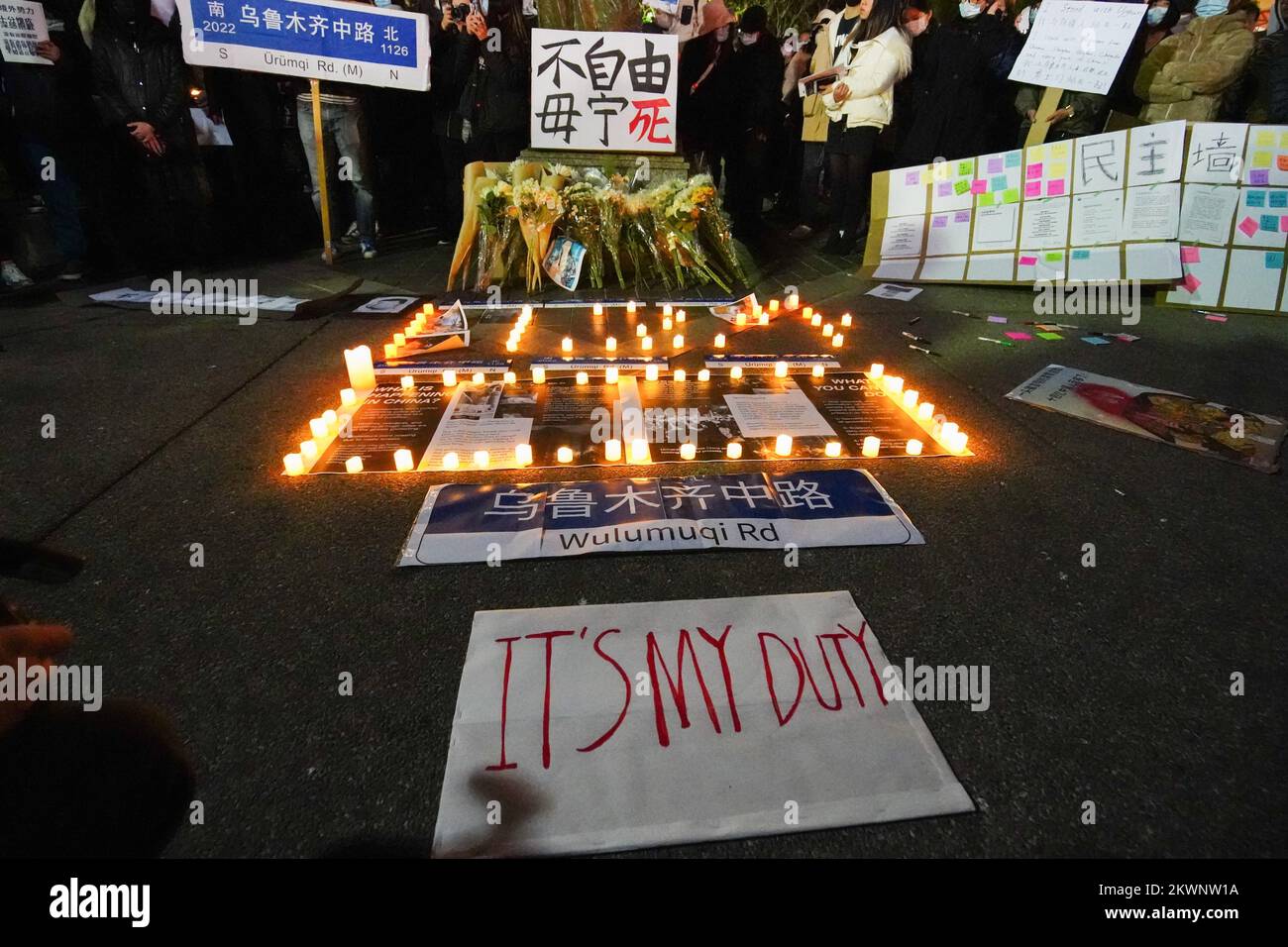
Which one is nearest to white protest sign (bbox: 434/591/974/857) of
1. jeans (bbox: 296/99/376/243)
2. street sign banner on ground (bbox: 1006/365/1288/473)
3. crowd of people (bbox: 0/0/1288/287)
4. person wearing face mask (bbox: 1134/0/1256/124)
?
street sign banner on ground (bbox: 1006/365/1288/473)

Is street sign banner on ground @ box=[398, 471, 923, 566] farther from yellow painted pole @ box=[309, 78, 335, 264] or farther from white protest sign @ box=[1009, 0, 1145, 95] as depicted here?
yellow painted pole @ box=[309, 78, 335, 264]

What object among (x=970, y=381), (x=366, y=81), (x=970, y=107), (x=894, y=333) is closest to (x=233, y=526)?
(x=970, y=381)

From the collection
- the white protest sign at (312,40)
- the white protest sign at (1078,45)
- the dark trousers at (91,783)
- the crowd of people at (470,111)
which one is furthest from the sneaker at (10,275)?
the white protest sign at (1078,45)

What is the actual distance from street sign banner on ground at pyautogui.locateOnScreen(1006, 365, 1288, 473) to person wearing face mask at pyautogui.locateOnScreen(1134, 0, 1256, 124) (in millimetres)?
3397

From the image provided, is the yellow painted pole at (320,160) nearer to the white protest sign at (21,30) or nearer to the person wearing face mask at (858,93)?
the white protest sign at (21,30)

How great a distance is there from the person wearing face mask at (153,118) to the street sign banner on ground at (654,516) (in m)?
5.49

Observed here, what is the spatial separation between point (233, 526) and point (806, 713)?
1906 mm

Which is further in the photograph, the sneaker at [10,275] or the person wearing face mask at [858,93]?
the person wearing face mask at [858,93]

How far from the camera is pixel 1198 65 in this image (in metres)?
5.00

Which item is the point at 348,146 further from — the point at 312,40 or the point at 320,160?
the point at 312,40

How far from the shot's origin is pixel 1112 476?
2.51m

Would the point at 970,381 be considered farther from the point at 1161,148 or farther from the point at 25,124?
the point at 25,124

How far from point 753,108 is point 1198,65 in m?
3.90

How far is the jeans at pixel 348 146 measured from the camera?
6.09 m
